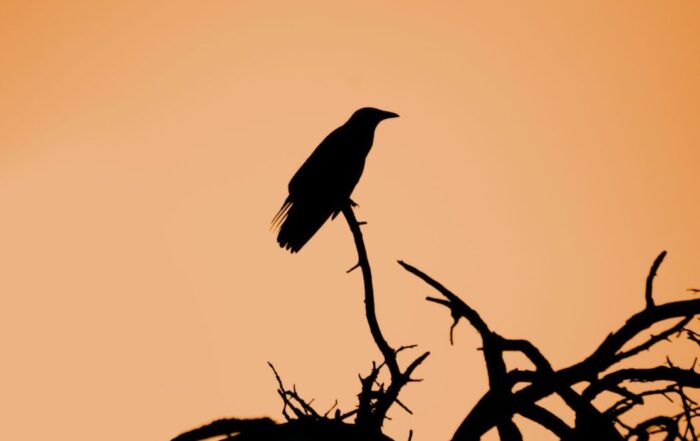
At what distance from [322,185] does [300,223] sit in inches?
15.1

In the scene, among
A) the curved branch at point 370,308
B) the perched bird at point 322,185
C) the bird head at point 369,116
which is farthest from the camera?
the bird head at point 369,116

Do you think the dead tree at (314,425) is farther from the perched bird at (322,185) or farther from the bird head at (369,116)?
the bird head at (369,116)

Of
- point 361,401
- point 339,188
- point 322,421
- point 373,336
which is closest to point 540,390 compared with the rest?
point 322,421

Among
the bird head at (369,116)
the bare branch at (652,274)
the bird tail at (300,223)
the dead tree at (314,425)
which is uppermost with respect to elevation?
the bird head at (369,116)

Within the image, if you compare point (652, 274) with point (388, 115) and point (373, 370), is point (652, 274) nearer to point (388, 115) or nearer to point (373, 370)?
point (373, 370)

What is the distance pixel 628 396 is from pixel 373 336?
1.78 meters

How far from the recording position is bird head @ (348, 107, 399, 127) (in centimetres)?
620

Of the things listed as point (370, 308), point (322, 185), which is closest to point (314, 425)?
point (370, 308)

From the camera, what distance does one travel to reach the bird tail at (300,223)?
5.44 m

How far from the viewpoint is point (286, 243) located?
5570 millimetres

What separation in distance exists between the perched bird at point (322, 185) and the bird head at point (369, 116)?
0.52 feet

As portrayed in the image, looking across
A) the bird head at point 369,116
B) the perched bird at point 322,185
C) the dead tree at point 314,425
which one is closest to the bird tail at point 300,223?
the perched bird at point 322,185

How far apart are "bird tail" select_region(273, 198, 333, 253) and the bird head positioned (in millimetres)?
1102

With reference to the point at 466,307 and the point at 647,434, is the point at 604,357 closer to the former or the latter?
the point at 647,434
